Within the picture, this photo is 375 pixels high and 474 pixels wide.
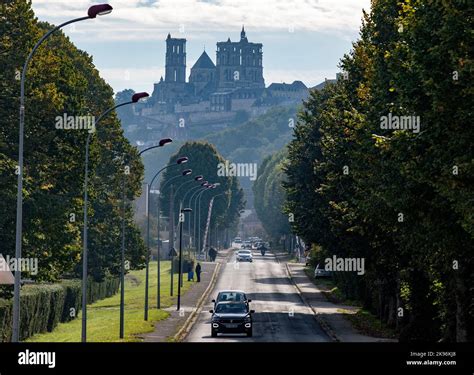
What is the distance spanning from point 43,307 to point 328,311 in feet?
58.1

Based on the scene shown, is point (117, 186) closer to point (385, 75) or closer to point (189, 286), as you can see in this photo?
point (189, 286)

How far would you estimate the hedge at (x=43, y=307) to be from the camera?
57.8 m

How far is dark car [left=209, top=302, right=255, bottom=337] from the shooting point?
5338 centimetres

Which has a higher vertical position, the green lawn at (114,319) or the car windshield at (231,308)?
the car windshield at (231,308)

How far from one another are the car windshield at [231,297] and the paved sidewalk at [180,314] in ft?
8.98

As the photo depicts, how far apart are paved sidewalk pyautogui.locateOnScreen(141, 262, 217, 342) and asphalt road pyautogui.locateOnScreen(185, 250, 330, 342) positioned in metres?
0.95

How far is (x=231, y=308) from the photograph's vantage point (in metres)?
54.9

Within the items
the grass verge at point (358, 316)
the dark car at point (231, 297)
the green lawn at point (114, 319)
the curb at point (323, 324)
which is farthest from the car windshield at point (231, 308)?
the grass verge at point (358, 316)

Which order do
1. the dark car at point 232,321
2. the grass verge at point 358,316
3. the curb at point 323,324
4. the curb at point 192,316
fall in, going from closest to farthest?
the dark car at point 232,321, the curb at point 192,316, the curb at point 323,324, the grass verge at point 358,316

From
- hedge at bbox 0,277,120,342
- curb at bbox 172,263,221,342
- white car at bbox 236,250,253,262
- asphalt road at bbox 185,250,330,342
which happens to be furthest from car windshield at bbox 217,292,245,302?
white car at bbox 236,250,253,262

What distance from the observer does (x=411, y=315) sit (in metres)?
51.6

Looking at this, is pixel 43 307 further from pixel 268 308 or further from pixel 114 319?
pixel 268 308

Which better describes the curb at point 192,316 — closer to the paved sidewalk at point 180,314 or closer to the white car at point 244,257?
the paved sidewalk at point 180,314

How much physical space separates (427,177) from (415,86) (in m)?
3.06
